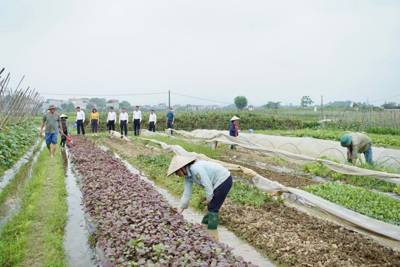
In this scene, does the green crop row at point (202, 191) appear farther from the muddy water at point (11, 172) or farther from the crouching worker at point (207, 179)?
the muddy water at point (11, 172)

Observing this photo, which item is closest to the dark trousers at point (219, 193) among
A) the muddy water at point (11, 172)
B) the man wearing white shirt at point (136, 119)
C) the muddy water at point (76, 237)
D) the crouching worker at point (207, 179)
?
the crouching worker at point (207, 179)

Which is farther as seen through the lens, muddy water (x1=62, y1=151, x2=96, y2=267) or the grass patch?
muddy water (x1=62, y1=151, x2=96, y2=267)

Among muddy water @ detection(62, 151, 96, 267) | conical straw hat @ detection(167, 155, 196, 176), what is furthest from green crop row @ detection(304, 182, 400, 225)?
muddy water @ detection(62, 151, 96, 267)

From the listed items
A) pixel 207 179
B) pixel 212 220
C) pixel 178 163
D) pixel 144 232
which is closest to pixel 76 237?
pixel 144 232

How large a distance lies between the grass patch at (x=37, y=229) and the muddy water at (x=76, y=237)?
10 centimetres

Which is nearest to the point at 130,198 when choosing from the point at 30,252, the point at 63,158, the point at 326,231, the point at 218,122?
the point at 30,252

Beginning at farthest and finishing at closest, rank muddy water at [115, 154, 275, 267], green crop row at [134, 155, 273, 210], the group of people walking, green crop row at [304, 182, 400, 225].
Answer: the group of people walking → green crop row at [134, 155, 273, 210] → green crop row at [304, 182, 400, 225] → muddy water at [115, 154, 275, 267]

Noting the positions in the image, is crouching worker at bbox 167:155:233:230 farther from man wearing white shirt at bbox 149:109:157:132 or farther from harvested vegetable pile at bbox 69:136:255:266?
man wearing white shirt at bbox 149:109:157:132

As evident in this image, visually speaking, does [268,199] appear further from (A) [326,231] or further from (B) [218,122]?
(B) [218,122]

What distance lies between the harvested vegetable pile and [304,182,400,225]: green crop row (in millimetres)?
2660

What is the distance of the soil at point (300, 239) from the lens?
384 centimetres

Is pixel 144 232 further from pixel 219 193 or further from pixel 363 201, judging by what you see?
pixel 363 201

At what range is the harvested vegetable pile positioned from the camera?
3240 millimetres

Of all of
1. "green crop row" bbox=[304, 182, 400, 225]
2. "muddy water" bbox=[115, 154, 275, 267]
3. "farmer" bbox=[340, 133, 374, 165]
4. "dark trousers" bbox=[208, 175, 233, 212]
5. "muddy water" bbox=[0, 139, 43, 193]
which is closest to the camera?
"muddy water" bbox=[115, 154, 275, 267]
